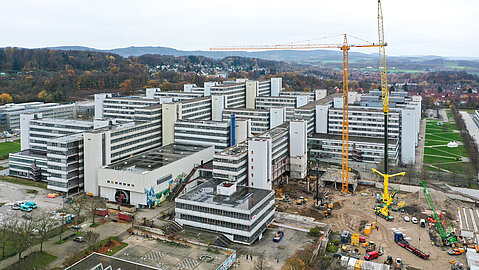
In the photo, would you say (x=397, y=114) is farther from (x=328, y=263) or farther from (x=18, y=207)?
(x=18, y=207)

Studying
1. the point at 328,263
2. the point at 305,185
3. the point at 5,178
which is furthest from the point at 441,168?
the point at 5,178

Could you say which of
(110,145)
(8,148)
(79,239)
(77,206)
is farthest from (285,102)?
(79,239)

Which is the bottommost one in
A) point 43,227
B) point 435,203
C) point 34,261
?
point 34,261

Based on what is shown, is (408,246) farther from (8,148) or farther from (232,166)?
(8,148)

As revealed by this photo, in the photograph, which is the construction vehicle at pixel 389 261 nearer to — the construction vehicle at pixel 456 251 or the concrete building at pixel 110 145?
the construction vehicle at pixel 456 251

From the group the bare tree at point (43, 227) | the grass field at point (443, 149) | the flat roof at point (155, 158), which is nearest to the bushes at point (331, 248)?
the flat roof at point (155, 158)

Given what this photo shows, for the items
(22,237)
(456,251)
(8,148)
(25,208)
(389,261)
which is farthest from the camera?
(8,148)

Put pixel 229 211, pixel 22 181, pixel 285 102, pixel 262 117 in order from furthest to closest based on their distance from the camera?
1. pixel 285 102
2. pixel 262 117
3. pixel 22 181
4. pixel 229 211

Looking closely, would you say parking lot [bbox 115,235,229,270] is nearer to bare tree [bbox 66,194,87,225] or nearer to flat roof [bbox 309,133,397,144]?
bare tree [bbox 66,194,87,225]
